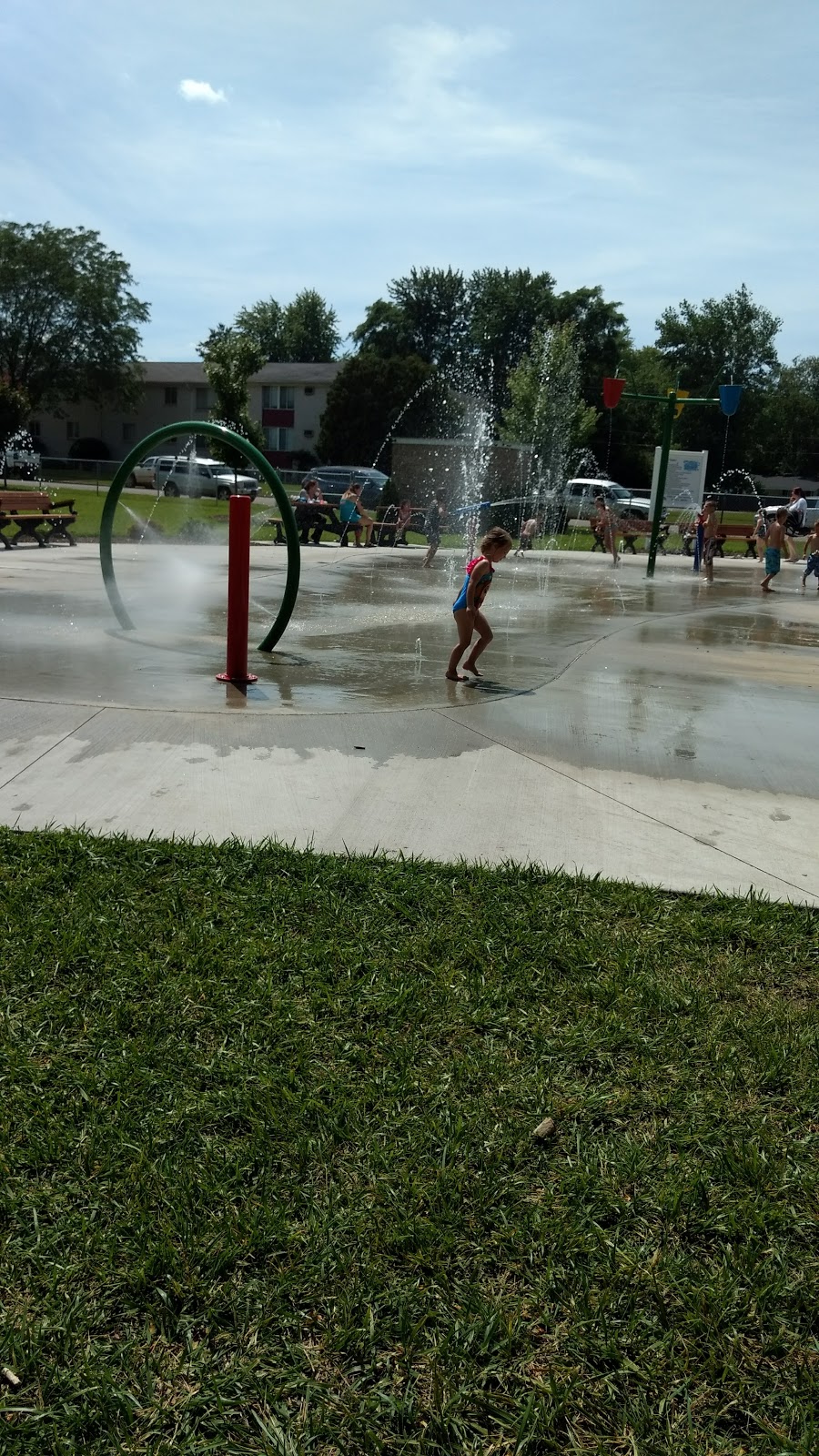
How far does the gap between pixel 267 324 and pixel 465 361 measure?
105 feet

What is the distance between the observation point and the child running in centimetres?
812

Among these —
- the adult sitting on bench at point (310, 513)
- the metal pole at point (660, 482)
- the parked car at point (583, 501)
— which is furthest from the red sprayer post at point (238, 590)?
the parked car at point (583, 501)

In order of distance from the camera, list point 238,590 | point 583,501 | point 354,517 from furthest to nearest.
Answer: point 583,501
point 354,517
point 238,590

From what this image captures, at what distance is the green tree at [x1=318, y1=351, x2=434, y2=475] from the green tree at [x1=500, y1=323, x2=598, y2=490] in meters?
8.81

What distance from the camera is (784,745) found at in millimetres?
7117

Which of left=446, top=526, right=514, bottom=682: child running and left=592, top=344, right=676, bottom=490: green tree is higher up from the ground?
left=592, top=344, right=676, bottom=490: green tree

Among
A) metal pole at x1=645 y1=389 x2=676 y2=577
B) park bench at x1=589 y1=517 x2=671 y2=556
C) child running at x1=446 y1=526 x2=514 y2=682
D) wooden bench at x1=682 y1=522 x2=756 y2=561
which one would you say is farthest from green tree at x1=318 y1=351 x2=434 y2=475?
child running at x1=446 y1=526 x2=514 y2=682

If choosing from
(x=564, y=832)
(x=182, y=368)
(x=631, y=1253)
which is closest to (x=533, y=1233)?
(x=631, y=1253)

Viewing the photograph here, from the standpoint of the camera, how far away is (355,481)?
35.7 meters

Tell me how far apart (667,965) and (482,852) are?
114 centimetres

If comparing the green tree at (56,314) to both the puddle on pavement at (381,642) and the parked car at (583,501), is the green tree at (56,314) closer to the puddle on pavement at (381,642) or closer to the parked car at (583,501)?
the parked car at (583,501)

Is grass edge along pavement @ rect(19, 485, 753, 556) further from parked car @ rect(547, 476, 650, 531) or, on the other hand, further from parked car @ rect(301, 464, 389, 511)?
parked car @ rect(301, 464, 389, 511)

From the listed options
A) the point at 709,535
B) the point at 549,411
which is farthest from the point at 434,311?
the point at 709,535

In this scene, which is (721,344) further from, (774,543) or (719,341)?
(774,543)
